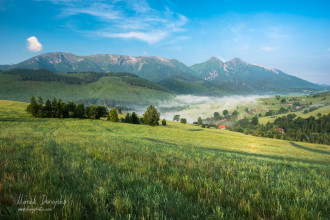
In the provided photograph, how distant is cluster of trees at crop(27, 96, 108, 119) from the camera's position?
53.5 meters

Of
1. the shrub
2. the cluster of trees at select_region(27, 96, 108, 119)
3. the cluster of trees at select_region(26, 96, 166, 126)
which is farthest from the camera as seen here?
the shrub

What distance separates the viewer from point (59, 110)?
57.6m

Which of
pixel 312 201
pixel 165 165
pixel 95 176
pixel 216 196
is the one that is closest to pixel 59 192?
pixel 95 176

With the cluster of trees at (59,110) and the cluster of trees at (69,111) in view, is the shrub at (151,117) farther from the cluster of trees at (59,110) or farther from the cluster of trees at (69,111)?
the cluster of trees at (59,110)

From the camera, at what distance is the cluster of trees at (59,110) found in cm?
5353

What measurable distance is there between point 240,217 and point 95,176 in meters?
2.94

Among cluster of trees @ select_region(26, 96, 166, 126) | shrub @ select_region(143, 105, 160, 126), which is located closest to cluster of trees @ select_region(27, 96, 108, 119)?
cluster of trees @ select_region(26, 96, 166, 126)

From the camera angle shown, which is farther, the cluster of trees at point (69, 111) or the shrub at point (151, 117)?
the shrub at point (151, 117)

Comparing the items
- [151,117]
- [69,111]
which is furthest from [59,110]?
[151,117]

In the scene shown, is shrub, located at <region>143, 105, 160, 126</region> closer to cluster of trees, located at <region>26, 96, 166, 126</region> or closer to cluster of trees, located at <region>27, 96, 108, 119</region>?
cluster of trees, located at <region>26, 96, 166, 126</region>

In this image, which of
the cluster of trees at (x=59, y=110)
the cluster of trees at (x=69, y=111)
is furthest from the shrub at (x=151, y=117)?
the cluster of trees at (x=59, y=110)

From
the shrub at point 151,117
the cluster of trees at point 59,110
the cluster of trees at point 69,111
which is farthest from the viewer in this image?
the shrub at point 151,117

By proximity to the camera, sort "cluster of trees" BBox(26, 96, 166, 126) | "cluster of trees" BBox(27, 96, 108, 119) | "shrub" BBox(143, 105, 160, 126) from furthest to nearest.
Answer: "shrub" BBox(143, 105, 160, 126) → "cluster of trees" BBox(26, 96, 166, 126) → "cluster of trees" BBox(27, 96, 108, 119)

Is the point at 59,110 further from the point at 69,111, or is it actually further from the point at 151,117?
the point at 151,117
